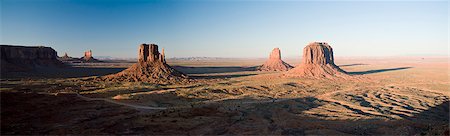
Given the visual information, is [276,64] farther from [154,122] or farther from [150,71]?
[154,122]

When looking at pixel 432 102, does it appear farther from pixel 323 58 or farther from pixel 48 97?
pixel 48 97

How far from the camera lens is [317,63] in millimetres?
56969

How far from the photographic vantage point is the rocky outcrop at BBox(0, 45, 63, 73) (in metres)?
71.2

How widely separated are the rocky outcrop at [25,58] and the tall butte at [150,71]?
3671 cm

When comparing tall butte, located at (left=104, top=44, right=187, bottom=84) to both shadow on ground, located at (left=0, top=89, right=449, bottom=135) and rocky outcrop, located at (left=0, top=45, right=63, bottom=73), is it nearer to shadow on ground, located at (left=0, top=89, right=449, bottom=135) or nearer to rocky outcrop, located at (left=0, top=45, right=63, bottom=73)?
shadow on ground, located at (left=0, top=89, right=449, bottom=135)

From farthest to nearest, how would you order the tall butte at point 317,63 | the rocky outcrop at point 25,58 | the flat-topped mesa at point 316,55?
the rocky outcrop at point 25,58, the flat-topped mesa at point 316,55, the tall butte at point 317,63

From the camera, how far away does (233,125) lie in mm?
17234

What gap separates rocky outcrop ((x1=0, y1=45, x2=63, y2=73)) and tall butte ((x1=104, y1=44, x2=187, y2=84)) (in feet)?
120

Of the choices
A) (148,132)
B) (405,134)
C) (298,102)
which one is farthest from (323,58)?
(148,132)

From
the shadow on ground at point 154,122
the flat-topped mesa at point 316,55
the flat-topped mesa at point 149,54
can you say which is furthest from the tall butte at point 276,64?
the shadow on ground at point 154,122

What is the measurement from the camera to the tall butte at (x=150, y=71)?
4975 cm

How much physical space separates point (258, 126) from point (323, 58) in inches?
1749

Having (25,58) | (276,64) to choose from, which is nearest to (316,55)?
(276,64)

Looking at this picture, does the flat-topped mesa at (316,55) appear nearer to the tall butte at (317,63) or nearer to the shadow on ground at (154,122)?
the tall butte at (317,63)
